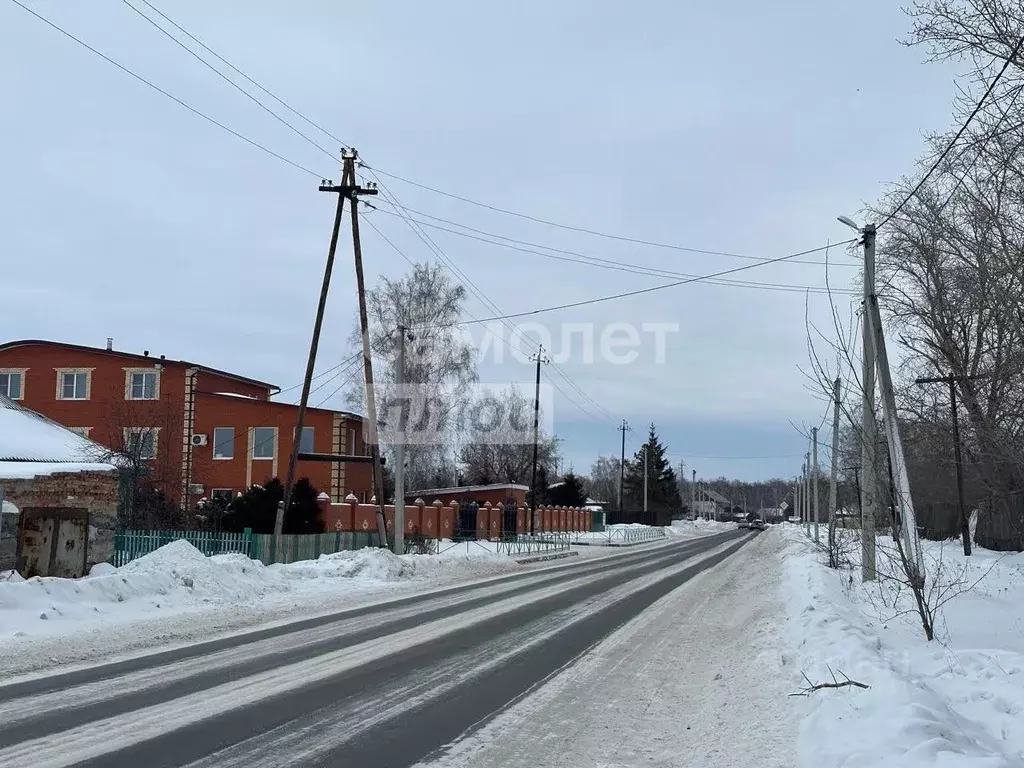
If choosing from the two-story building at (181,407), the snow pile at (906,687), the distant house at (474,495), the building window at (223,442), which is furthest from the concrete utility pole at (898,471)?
the distant house at (474,495)

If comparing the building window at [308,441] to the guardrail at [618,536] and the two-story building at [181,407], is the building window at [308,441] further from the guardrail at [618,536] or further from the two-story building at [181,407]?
the guardrail at [618,536]

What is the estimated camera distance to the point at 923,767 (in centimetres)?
511

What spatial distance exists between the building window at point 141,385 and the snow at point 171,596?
930 inches

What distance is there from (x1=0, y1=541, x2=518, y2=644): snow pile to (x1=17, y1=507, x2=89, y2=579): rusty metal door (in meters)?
0.45

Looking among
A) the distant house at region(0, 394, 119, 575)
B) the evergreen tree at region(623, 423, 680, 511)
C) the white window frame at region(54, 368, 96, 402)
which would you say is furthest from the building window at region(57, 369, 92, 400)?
the evergreen tree at region(623, 423, 680, 511)

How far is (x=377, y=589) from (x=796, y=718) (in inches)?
580

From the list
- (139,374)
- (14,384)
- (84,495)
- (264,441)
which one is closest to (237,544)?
(84,495)

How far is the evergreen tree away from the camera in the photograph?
102625 millimetres

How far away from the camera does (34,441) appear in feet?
79.9

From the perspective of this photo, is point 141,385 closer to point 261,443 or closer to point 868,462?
point 261,443

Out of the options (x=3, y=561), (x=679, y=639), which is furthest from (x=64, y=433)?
(x=679, y=639)

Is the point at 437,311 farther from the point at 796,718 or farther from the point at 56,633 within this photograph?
the point at 796,718

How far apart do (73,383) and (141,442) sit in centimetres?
1419

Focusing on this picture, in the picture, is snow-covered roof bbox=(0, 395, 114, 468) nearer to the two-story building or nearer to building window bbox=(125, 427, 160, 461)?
building window bbox=(125, 427, 160, 461)
